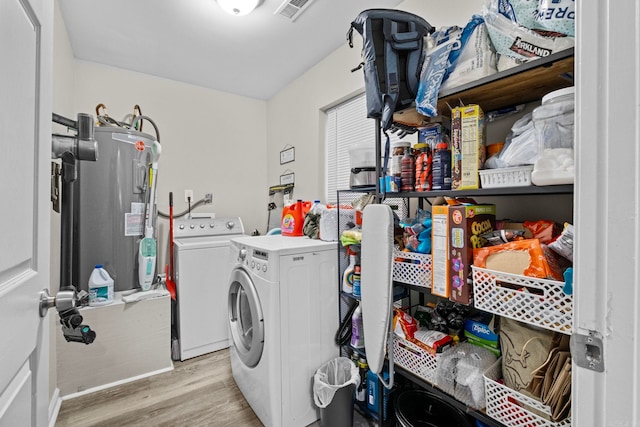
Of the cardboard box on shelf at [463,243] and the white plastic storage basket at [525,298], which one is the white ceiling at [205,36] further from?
the white plastic storage basket at [525,298]

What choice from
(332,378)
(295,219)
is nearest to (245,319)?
(332,378)

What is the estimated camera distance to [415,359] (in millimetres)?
1252

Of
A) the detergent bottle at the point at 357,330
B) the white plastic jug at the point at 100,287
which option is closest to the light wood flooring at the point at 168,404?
the white plastic jug at the point at 100,287

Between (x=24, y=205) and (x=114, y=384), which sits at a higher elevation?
(x=24, y=205)

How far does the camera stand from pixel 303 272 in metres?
1.50

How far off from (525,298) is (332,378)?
3.72ft

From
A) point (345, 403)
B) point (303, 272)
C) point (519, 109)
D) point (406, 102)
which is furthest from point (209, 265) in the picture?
point (519, 109)

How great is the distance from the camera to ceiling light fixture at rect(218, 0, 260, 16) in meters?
1.75

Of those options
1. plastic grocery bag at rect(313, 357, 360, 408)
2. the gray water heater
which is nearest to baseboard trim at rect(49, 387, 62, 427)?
the gray water heater

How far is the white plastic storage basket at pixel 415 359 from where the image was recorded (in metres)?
1.19

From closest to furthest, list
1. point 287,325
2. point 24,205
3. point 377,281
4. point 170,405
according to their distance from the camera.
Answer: point 24,205 < point 377,281 < point 287,325 < point 170,405

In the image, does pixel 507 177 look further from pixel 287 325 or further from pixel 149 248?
pixel 149 248

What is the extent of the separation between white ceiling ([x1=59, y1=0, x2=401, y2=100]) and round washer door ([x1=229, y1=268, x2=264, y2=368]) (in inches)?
70.3

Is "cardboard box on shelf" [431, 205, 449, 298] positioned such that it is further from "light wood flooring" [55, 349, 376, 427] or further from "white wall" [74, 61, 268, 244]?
"white wall" [74, 61, 268, 244]
